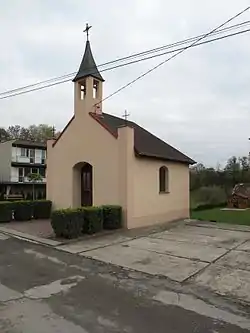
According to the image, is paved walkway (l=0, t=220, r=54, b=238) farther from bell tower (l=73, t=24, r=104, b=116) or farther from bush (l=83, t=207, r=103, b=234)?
bell tower (l=73, t=24, r=104, b=116)

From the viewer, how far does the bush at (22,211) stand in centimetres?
1520

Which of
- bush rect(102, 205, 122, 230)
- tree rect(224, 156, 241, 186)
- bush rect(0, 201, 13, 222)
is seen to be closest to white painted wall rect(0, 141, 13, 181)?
tree rect(224, 156, 241, 186)

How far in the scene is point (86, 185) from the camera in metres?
16.2

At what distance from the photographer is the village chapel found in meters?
13.7

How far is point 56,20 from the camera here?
9758mm

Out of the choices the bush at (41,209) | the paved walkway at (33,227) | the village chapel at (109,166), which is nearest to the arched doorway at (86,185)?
the village chapel at (109,166)

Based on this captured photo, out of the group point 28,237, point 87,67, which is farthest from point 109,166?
point 87,67

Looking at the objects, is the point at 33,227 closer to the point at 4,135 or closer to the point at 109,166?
the point at 109,166

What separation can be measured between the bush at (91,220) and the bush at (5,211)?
4.85m

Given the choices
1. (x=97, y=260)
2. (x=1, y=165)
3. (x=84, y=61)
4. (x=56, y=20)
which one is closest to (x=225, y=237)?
(x=97, y=260)

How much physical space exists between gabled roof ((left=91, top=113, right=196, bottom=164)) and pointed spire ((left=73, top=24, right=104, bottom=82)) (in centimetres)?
201

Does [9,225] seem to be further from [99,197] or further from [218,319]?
[218,319]

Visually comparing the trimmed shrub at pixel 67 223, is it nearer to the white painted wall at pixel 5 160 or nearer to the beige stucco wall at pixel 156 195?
the beige stucco wall at pixel 156 195

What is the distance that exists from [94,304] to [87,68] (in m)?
12.7
